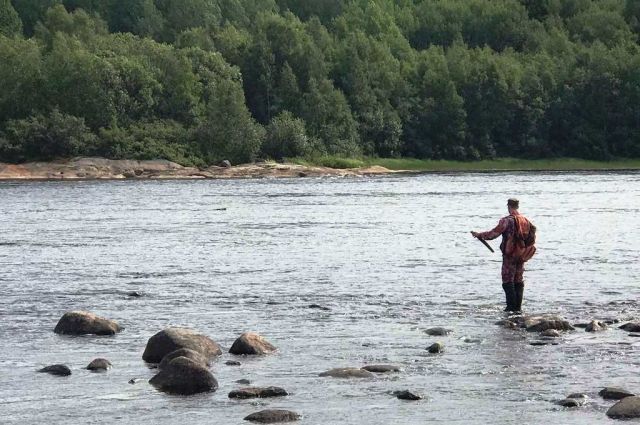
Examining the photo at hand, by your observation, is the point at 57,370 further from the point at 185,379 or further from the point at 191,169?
the point at 191,169

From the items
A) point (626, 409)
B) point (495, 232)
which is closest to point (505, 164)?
point (495, 232)

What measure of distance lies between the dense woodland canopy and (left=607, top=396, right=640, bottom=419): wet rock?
137 meters

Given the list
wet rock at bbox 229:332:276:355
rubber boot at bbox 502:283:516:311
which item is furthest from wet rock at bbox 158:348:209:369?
rubber boot at bbox 502:283:516:311

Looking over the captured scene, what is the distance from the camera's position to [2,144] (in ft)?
503

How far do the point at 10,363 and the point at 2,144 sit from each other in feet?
427

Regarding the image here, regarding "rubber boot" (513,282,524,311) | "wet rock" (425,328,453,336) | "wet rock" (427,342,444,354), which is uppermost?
"rubber boot" (513,282,524,311)

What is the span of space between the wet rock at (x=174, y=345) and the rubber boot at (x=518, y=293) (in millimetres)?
8808

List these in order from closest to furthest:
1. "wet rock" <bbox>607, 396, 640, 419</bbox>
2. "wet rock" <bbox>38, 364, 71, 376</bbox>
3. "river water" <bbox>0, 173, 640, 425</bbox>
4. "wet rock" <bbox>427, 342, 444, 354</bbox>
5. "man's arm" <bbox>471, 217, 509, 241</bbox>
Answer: "wet rock" <bbox>607, 396, 640, 419</bbox> → "river water" <bbox>0, 173, 640, 425</bbox> → "wet rock" <bbox>38, 364, 71, 376</bbox> → "wet rock" <bbox>427, 342, 444, 354</bbox> → "man's arm" <bbox>471, 217, 509, 241</bbox>

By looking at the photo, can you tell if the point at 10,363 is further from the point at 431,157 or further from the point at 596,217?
the point at 431,157

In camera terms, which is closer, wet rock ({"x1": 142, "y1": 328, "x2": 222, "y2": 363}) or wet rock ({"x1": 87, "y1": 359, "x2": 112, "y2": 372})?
wet rock ({"x1": 87, "y1": 359, "x2": 112, "y2": 372})

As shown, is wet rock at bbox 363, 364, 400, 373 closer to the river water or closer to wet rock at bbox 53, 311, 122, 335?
the river water

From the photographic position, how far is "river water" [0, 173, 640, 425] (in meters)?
→ 22.9

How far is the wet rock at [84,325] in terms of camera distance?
3062cm

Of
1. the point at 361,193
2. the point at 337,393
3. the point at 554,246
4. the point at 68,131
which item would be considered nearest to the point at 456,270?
the point at 554,246
